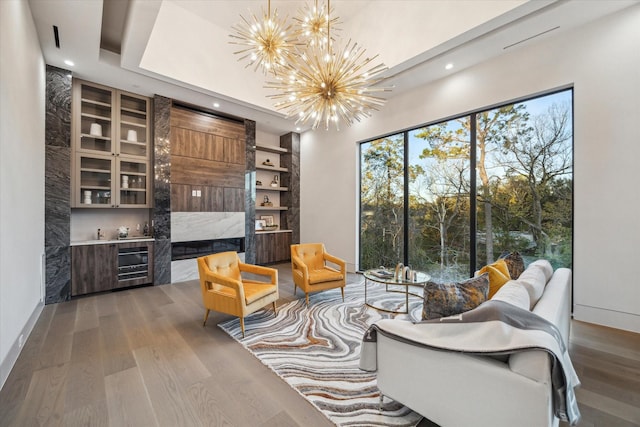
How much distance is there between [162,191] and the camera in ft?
15.8

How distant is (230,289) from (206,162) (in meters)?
3.20

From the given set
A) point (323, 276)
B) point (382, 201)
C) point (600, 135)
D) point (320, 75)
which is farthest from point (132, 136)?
point (600, 135)

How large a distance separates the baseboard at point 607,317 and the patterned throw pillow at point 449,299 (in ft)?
8.24

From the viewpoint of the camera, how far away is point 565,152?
3.36 meters

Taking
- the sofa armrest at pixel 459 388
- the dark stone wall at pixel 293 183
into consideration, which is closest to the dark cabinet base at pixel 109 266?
the dark stone wall at pixel 293 183

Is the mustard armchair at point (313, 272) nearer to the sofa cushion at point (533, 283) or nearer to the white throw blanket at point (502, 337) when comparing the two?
the white throw blanket at point (502, 337)

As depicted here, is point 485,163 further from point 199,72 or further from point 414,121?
point 199,72

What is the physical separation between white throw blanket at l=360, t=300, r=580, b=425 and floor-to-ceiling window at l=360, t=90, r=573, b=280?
9.21 feet

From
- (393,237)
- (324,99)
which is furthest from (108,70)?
(393,237)

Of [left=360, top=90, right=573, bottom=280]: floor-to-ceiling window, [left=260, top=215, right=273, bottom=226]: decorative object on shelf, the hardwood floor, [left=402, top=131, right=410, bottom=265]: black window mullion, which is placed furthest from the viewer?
[left=260, top=215, right=273, bottom=226]: decorative object on shelf

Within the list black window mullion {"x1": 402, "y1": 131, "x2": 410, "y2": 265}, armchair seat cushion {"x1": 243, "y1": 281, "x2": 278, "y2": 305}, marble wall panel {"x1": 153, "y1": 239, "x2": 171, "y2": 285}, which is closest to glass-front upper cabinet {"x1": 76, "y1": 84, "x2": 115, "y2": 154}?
marble wall panel {"x1": 153, "y1": 239, "x2": 171, "y2": 285}

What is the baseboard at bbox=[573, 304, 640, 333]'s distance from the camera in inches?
112

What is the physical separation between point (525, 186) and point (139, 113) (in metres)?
6.43

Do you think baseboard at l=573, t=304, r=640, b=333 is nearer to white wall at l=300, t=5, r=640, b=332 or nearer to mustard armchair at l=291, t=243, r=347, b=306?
white wall at l=300, t=5, r=640, b=332
